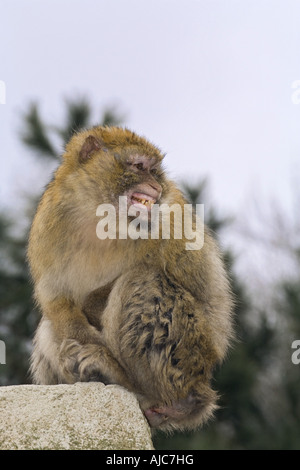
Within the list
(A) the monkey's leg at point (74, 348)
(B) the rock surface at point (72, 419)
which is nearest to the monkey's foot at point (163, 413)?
(A) the monkey's leg at point (74, 348)

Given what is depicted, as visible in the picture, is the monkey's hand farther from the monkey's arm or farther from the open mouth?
the open mouth

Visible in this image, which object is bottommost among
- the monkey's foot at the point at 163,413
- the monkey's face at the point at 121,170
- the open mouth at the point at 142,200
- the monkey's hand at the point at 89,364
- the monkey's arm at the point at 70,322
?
the monkey's foot at the point at 163,413

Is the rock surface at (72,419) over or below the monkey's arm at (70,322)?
below

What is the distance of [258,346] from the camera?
1466 cm

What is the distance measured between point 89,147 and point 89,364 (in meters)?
1.49

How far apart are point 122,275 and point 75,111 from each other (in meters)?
8.44

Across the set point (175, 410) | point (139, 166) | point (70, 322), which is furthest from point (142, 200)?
point (175, 410)

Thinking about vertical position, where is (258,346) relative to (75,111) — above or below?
below

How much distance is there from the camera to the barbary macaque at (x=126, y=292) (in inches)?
189

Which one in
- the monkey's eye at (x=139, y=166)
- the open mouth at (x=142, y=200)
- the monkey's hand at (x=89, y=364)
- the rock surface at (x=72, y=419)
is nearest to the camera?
the rock surface at (x=72, y=419)

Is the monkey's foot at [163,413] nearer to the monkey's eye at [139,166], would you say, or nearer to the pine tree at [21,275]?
the monkey's eye at [139,166]

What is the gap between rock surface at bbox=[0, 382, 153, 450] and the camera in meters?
4.33

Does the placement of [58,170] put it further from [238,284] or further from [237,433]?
[237,433]
